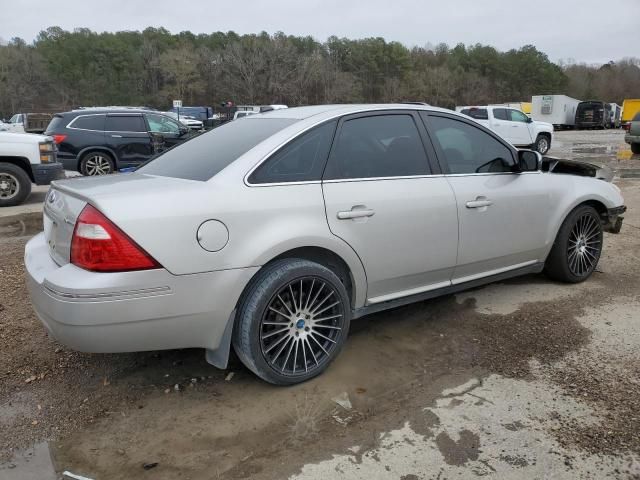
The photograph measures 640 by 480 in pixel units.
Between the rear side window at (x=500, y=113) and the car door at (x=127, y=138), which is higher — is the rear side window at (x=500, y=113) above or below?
above

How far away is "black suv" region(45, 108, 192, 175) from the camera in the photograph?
11352mm

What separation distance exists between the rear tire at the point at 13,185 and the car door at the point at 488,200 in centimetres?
780

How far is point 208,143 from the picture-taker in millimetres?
3600

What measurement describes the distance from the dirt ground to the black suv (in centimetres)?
811

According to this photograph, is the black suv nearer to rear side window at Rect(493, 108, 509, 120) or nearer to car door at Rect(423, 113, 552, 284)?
car door at Rect(423, 113, 552, 284)

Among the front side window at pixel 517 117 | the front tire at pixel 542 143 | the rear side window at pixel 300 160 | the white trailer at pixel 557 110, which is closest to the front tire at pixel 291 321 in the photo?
the rear side window at pixel 300 160

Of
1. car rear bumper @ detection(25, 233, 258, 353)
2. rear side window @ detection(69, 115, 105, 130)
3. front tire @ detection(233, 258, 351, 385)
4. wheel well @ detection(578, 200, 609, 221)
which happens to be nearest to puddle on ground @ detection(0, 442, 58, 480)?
car rear bumper @ detection(25, 233, 258, 353)

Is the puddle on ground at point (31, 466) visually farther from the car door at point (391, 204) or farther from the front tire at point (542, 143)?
the front tire at point (542, 143)

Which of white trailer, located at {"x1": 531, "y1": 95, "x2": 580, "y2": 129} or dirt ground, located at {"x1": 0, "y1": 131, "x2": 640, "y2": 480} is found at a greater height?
white trailer, located at {"x1": 531, "y1": 95, "x2": 580, "y2": 129}

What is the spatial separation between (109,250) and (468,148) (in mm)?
2662

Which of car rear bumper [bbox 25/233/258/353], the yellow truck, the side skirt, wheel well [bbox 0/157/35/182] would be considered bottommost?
the side skirt

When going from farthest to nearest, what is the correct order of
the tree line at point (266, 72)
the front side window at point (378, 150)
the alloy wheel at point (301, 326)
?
the tree line at point (266, 72), the front side window at point (378, 150), the alloy wheel at point (301, 326)

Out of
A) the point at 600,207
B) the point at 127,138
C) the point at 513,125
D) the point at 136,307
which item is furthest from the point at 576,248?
the point at 513,125

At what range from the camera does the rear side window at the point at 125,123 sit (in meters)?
11.7
